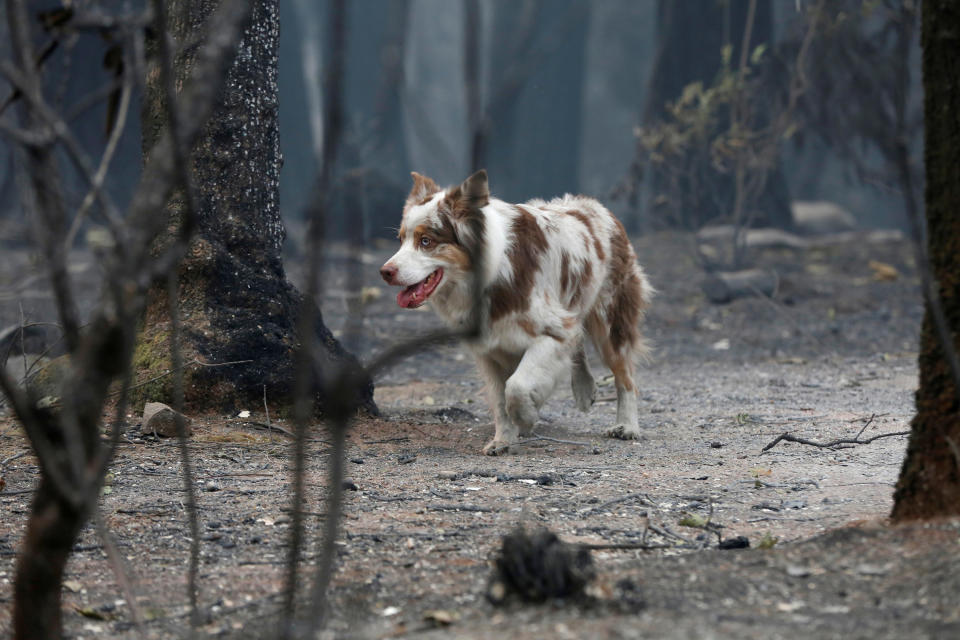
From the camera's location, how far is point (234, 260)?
Result: 665 centimetres

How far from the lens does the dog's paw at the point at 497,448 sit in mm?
6145

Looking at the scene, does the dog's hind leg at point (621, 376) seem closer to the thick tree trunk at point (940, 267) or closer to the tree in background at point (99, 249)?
the thick tree trunk at point (940, 267)

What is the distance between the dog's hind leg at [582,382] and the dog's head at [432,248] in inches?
54.3

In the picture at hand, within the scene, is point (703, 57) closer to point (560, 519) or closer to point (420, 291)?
point (420, 291)

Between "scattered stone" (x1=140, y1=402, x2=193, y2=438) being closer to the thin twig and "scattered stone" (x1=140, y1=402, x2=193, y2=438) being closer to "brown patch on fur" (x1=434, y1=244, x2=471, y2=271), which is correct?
"brown patch on fur" (x1=434, y1=244, x2=471, y2=271)

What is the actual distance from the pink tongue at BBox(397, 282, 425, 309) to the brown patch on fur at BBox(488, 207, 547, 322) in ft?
1.43

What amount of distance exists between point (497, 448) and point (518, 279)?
1042 mm

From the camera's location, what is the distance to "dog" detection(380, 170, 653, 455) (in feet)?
19.2

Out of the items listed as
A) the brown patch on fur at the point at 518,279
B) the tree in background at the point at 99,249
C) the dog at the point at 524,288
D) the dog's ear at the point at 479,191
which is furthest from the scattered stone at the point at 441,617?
the brown patch on fur at the point at 518,279

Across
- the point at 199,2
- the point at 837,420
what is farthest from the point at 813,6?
the point at 199,2

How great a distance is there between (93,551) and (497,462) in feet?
7.94

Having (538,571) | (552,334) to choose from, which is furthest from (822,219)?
(538,571)

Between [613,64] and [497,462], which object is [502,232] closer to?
[497,462]

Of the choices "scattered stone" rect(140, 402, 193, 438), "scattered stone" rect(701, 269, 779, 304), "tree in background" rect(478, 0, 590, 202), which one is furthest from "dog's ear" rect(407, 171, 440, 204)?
"tree in background" rect(478, 0, 590, 202)
